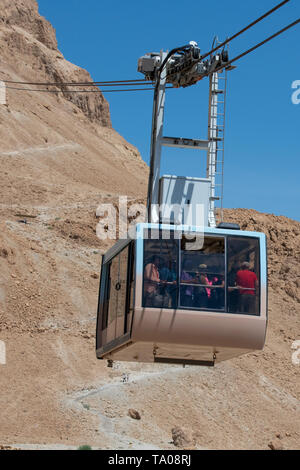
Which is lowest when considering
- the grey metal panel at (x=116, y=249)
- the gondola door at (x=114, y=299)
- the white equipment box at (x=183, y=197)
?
the gondola door at (x=114, y=299)

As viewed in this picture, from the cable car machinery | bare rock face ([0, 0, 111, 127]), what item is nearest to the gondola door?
the cable car machinery

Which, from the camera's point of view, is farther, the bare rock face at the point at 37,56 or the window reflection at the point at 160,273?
the bare rock face at the point at 37,56

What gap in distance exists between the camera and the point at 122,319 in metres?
16.5

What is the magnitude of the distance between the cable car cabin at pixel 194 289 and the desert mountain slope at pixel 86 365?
30.7 ft

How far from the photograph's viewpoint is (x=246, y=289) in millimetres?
15969

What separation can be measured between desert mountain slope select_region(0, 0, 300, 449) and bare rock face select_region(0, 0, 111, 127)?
69.6 feet

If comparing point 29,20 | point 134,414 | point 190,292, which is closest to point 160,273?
point 190,292

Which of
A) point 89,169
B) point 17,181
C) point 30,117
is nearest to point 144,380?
point 17,181

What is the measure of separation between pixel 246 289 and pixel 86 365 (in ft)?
57.4

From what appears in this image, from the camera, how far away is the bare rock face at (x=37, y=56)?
7419 centimetres

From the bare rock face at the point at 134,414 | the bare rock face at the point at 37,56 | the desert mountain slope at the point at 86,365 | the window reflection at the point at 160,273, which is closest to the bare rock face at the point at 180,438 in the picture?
the desert mountain slope at the point at 86,365

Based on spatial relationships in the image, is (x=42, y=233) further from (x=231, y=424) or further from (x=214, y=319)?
(x=214, y=319)

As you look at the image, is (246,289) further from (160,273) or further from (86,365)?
(86,365)

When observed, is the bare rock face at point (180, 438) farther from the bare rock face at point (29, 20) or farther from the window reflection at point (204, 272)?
the bare rock face at point (29, 20)
